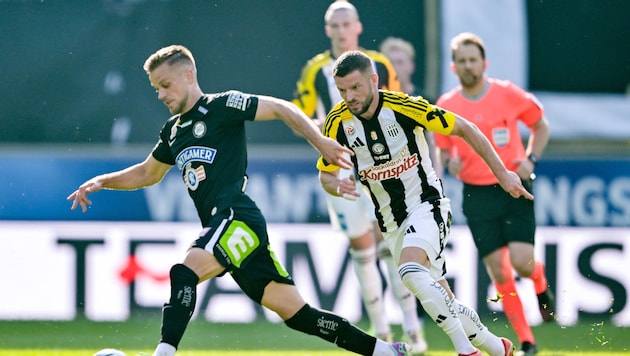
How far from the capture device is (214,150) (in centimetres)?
703

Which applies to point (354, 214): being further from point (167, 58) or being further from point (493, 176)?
point (167, 58)

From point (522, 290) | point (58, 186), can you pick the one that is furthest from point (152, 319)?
point (522, 290)

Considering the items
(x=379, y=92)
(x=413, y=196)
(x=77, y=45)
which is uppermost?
(x=77, y=45)

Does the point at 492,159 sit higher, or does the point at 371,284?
the point at 492,159

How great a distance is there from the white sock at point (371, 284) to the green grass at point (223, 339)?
1.22 ft

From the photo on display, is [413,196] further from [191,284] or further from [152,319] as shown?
[152,319]

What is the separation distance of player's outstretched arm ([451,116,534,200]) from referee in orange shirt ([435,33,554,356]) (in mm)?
1854

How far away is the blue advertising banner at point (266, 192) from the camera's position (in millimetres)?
11242

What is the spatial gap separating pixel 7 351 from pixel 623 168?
560 cm

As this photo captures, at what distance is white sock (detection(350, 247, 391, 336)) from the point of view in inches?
372

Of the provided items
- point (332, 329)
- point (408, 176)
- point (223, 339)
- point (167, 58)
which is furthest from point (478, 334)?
point (223, 339)

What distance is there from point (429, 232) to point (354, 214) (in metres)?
2.33

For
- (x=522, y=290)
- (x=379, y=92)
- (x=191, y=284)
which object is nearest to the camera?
(x=191, y=284)

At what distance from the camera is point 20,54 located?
11773mm
